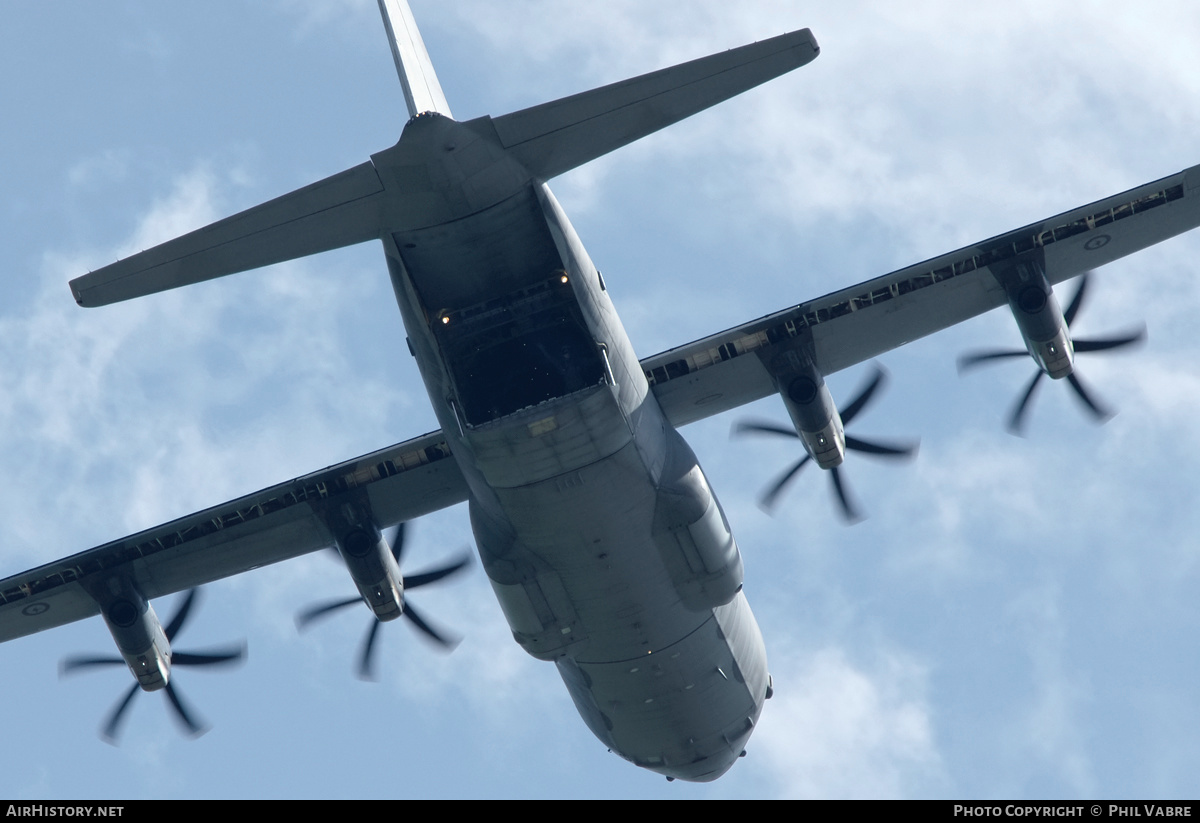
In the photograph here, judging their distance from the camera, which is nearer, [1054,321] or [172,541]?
[1054,321]

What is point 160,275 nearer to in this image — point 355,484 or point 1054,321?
point 355,484

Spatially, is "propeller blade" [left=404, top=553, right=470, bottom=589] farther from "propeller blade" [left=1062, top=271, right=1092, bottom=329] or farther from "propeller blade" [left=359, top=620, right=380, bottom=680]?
"propeller blade" [left=1062, top=271, right=1092, bottom=329]

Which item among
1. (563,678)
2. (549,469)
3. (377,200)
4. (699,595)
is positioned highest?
(377,200)

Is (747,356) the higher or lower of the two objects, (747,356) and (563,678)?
the higher

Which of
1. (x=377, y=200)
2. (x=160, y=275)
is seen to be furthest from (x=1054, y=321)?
(x=160, y=275)

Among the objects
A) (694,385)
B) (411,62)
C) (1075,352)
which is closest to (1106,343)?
(1075,352)

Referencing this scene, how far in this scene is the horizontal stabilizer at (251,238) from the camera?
84.4ft

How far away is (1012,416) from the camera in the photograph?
3291cm

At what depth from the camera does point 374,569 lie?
109 ft

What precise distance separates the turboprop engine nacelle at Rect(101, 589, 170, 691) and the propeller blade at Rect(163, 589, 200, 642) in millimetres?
381

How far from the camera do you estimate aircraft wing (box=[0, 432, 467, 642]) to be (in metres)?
33.8

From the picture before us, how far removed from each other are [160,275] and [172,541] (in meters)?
10.4

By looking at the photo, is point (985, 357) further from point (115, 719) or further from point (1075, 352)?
point (115, 719)
